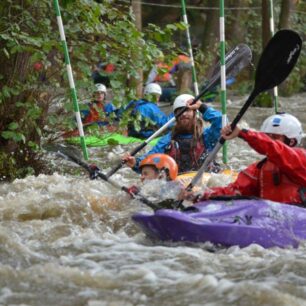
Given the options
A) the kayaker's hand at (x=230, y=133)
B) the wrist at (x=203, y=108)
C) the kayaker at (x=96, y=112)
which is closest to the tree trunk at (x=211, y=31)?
the kayaker at (x=96, y=112)

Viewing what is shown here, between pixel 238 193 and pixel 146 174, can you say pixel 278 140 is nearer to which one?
pixel 238 193

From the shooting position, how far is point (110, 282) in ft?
14.3

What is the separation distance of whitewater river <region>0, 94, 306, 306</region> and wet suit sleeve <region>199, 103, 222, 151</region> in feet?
3.84

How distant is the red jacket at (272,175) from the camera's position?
5211mm

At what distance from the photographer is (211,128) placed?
24.5ft

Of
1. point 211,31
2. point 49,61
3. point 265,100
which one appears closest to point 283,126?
point 49,61

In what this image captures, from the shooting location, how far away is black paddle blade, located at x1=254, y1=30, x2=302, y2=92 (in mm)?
6180

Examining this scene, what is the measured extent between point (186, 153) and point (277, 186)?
187 centimetres

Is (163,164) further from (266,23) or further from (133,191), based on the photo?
(266,23)

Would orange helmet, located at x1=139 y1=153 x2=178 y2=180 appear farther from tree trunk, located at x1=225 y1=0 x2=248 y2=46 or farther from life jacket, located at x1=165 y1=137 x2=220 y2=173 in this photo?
tree trunk, located at x1=225 y1=0 x2=248 y2=46

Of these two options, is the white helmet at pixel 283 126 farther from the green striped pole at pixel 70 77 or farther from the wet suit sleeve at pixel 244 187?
the green striped pole at pixel 70 77

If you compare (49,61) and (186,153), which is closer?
(186,153)

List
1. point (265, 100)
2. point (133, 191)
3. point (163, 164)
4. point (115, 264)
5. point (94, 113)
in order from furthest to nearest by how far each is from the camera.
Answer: point (265, 100) < point (94, 113) < point (163, 164) < point (133, 191) < point (115, 264)

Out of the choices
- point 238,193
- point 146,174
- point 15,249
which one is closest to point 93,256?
point 15,249
